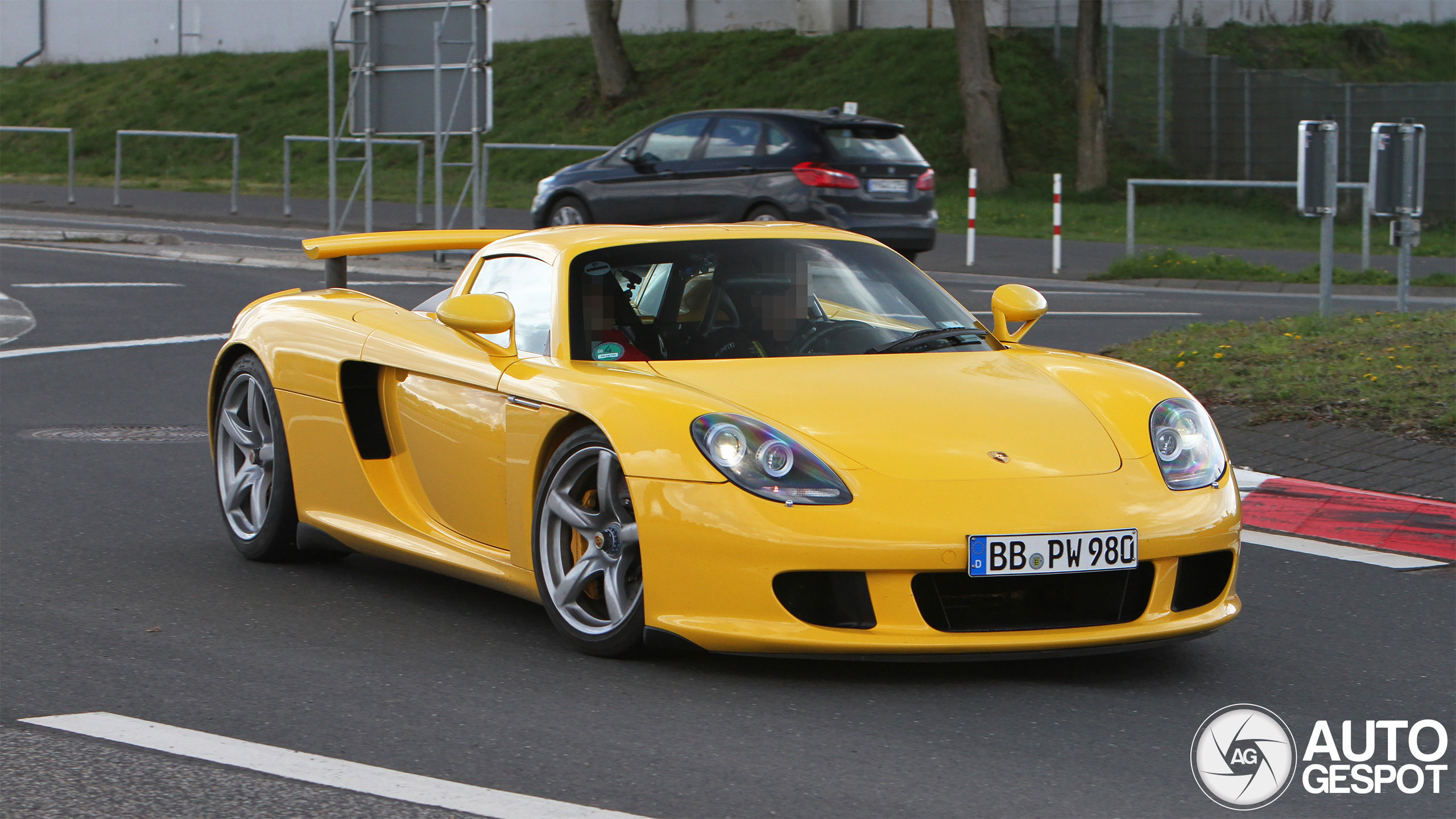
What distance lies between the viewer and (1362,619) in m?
5.55

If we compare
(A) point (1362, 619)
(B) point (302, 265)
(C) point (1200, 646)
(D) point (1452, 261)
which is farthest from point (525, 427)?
(D) point (1452, 261)

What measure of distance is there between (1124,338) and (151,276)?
366 inches

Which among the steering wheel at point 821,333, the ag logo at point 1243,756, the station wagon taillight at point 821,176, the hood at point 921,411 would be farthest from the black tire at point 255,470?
the station wagon taillight at point 821,176

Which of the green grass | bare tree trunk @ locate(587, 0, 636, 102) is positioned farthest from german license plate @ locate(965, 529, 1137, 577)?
bare tree trunk @ locate(587, 0, 636, 102)

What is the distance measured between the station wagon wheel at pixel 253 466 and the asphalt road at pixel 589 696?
11cm

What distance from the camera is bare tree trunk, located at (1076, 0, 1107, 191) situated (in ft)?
92.2

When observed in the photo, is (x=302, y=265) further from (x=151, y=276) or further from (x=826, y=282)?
(x=826, y=282)

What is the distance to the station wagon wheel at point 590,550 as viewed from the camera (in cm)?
484

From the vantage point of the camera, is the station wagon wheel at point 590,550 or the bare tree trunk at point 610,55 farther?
the bare tree trunk at point 610,55

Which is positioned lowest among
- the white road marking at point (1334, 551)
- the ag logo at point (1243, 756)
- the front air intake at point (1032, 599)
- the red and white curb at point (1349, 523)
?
the ag logo at point (1243, 756)

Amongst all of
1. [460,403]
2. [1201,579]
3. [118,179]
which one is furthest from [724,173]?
[118,179]

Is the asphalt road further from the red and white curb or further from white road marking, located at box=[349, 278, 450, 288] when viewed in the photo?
white road marking, located at box=[349, 278, 450, 288]

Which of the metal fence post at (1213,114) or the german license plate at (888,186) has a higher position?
the metal fence post at (1213,114)

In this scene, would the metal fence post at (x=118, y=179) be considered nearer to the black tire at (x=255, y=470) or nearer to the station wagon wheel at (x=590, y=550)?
the black tire at (x=255, y=470)
